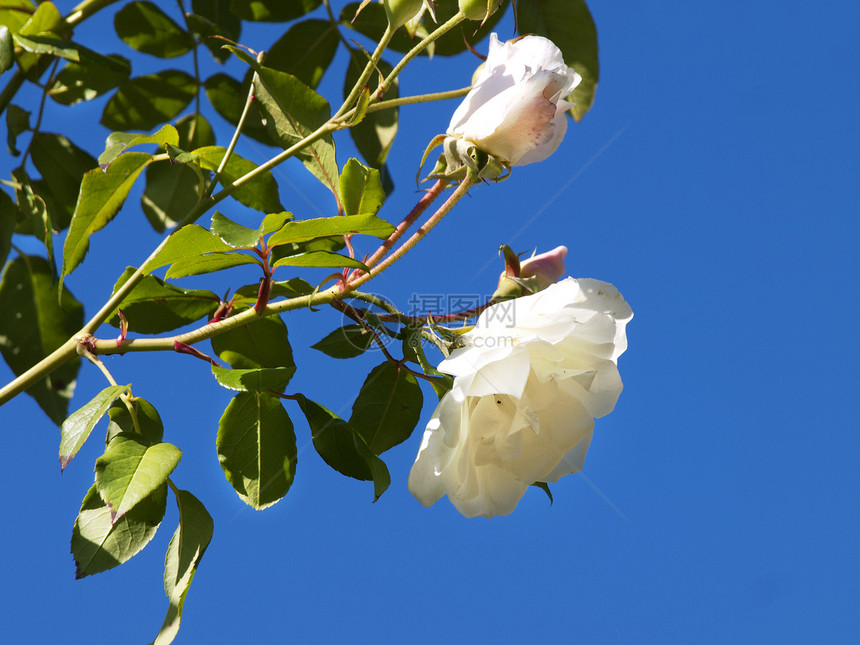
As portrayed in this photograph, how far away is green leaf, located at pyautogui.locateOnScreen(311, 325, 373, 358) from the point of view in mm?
642

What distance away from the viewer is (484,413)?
0.58 meters

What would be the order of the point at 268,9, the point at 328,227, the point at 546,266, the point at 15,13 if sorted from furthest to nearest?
A: the point at 268,9
the point at 15,13
the point at 546,266
the point at 328,227

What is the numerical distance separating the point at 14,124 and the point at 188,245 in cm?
48

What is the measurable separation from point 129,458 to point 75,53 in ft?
1.35

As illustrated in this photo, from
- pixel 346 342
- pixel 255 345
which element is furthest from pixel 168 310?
pixel 346 342

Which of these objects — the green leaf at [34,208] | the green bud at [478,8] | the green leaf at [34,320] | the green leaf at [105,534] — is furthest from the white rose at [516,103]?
the green leaf at [34,320]

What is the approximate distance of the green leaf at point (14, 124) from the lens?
874 mm

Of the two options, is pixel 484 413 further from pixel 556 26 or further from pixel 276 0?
pixel 276 0

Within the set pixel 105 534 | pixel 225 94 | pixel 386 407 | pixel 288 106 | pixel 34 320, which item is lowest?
pixel 105 534

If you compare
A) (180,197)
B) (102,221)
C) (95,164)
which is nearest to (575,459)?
(102,221)

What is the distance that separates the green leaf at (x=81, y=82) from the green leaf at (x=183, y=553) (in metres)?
0.53

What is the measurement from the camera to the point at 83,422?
0.57m

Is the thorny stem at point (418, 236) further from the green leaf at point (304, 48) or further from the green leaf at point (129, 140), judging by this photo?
the green leaf at point (304, 48)

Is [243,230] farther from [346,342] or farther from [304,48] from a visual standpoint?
[304,48]
